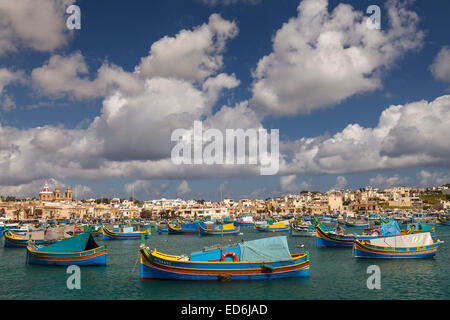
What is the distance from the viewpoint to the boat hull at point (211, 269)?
86.1 feet

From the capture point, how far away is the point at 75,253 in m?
34.8

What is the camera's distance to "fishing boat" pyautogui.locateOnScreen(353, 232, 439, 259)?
3664 cm

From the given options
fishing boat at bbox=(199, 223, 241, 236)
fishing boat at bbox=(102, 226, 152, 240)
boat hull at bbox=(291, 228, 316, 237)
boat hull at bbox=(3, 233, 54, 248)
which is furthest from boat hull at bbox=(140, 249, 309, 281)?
fishing boat at bbox=(199, 223, 241, 236)

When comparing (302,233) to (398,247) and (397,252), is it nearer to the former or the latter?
(398,247)

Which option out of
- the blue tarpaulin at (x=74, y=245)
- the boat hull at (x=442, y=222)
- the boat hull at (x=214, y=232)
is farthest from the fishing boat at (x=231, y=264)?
the boat hull at (x=442, y=222)

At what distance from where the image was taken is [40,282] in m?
29.2

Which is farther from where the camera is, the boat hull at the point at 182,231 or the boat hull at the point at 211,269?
the boat hull at the point at 182,231

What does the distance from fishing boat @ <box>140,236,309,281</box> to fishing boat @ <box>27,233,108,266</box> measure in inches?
373

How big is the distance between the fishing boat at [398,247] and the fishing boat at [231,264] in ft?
41.8

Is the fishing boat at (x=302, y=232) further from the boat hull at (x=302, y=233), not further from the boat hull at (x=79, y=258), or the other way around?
the boat hull at (x=79, y=258)

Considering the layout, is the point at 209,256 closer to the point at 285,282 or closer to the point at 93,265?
the point at 285,282
